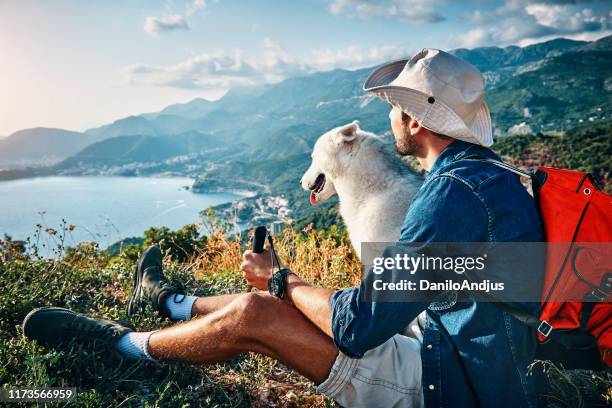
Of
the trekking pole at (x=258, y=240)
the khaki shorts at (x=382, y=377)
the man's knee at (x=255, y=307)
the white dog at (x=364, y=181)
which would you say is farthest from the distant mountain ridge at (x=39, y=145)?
the khaki shorts at (x=382, y=377)

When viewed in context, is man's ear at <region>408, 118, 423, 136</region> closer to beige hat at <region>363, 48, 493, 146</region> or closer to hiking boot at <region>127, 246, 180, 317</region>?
beige hat at <region>363, 48, 493, 146</region>

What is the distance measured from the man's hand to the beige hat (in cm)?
140

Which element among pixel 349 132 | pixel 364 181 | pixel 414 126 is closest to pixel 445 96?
pixel 414 126

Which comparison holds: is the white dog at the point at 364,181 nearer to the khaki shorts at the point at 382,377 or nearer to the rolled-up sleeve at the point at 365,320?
the khaki shorts at the point at 382,377

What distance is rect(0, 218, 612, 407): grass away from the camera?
9.64 ft

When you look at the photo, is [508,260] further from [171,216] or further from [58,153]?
[58,153]

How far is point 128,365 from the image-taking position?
10.5 ft

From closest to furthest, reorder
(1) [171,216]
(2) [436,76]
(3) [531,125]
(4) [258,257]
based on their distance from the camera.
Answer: (2) [436,76] → (4) [258,257] → (1) [171,216] → (3) [531,125]

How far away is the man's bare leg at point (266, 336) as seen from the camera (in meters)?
2.49

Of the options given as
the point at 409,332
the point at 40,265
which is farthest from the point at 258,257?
the point at 40,265

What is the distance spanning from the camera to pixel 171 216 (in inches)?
2530

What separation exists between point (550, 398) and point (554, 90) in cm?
20835

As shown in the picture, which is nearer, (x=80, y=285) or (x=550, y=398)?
(x=550, y=398)

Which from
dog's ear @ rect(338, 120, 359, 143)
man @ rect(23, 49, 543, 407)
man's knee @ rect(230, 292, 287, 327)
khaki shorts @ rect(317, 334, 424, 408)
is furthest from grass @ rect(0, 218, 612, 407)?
dog's ear @ rect(338, 120, 359, 143)
